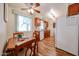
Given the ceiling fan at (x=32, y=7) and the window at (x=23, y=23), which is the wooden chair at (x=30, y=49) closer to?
the window at (x=23, y=23)

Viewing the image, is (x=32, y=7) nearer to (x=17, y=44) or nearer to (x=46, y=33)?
(x=46, y=33)

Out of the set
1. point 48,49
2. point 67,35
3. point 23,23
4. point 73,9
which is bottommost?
point 48,49

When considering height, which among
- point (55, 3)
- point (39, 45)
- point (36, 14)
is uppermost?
point (55, 3)

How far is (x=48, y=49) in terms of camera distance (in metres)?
1.27

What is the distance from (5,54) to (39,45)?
16.5 inches

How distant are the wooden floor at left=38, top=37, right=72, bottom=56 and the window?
25 centimetres

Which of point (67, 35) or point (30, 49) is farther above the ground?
point (67, 35)

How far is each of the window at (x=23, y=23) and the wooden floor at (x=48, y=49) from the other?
0.25 m

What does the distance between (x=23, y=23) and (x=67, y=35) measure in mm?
569

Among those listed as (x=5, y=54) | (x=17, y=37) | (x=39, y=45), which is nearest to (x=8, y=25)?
(x=17, y=37)

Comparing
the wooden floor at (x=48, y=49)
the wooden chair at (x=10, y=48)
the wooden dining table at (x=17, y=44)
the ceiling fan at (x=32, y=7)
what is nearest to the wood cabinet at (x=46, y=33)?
the wooden floor at (x=48, y=49)

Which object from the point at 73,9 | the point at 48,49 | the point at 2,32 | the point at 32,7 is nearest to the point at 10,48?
the point at 2,32

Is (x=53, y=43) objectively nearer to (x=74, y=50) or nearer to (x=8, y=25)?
(x=74, y=50)

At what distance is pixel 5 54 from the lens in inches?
47.9
